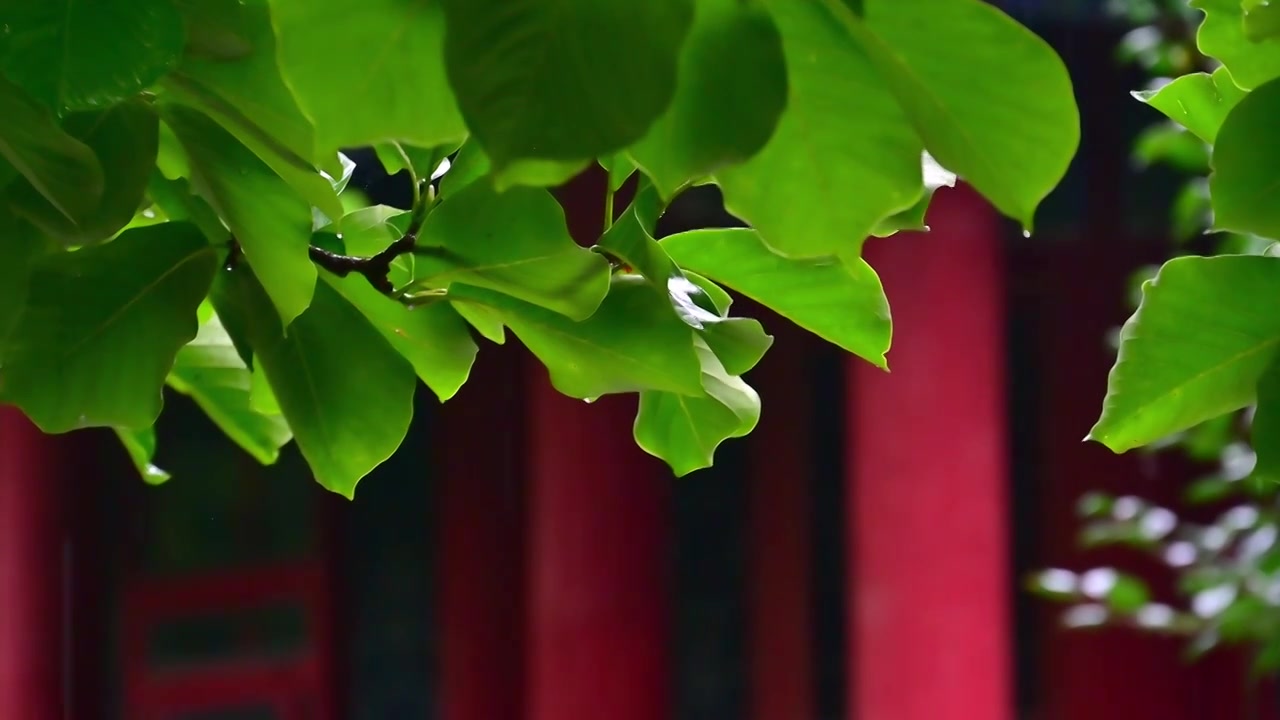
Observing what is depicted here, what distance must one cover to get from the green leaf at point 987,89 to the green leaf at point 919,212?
3 cm

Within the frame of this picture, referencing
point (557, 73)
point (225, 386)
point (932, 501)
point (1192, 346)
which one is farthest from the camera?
point (932, 501)

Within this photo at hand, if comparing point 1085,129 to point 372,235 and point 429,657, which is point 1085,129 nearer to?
point 429,657

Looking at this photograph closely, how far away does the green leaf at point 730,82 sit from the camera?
0.20 m

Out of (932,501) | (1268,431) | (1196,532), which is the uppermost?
(932,501)

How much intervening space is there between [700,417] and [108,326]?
0.14 meters

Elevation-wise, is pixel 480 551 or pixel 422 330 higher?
pixel 480 551

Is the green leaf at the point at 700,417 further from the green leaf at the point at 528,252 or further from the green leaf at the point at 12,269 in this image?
the green leaf at the point at 12,269

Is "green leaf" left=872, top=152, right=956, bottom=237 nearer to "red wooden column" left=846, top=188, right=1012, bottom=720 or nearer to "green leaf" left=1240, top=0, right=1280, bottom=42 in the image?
"green leaf" left=1240, top=0, right=1280, bottom=42

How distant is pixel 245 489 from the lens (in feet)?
8.34

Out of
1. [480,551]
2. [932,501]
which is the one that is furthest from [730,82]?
[480,551]

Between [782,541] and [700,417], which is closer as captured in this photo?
[700,417]

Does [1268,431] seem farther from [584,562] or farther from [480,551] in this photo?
[480,551]

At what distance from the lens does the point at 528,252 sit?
27 centimetres

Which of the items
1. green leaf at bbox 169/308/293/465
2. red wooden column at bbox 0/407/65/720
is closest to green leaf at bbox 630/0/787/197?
green leaf at bbox 169/308/293/465
